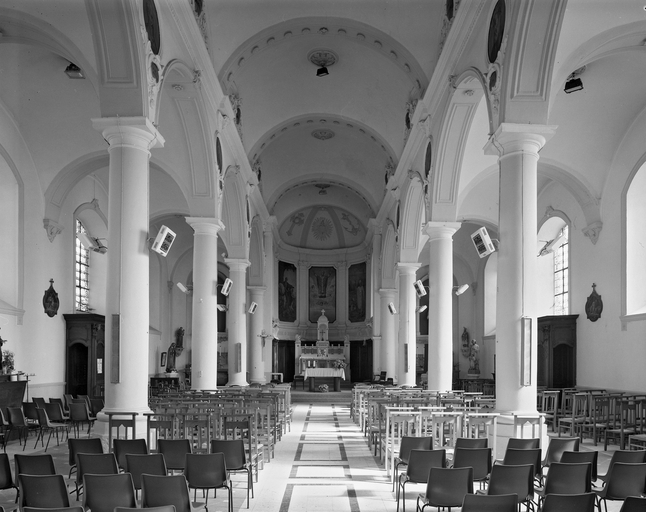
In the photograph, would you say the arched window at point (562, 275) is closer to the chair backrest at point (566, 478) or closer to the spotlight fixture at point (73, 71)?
the spotlight fixture at point (73, 71)

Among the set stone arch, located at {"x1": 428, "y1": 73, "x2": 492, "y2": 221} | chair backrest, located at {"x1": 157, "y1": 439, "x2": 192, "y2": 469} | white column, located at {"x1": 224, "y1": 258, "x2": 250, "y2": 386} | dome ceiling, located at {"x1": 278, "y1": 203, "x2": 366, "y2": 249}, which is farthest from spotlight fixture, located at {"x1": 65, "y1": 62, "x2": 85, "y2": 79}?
dome ceiling, located at {"x1": 278, "y1": 203, "x2": 366, "y2": 249}

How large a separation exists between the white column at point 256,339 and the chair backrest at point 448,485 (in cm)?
2215

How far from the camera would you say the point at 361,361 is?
35406 millimetres

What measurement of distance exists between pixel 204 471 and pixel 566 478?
3763mm

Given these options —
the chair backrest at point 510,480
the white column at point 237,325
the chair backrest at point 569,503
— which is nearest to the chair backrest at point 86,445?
the chair backrest at point 510,480

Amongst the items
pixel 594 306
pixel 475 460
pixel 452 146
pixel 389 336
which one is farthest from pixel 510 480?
pixel 389 336

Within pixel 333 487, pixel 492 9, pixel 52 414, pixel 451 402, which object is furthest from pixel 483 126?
pixel 52 414

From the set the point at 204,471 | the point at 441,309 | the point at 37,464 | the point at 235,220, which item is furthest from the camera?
the point at 235,220

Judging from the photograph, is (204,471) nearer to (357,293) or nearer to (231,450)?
(231,450)

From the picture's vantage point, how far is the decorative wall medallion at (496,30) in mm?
10547

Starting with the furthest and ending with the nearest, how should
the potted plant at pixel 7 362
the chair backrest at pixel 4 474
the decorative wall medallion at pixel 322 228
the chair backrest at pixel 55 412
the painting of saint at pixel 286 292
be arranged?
the decorative wall medallion at pixel 322 228 → the painting of saint at pixel 286 292 → the potted plant at pixel 7 362 → the chair backrest at pixel 55 412 → the chair backrest at pixel 4 474

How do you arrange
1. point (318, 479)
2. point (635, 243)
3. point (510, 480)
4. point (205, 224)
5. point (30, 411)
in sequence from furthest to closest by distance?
point (635, 243) → point (205, 224) → point (30, 411) → point (318, 479) → point (510, 480)

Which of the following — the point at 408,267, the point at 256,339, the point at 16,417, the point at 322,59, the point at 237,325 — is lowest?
the point at 16,417

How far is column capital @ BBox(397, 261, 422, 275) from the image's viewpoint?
71.1ft
